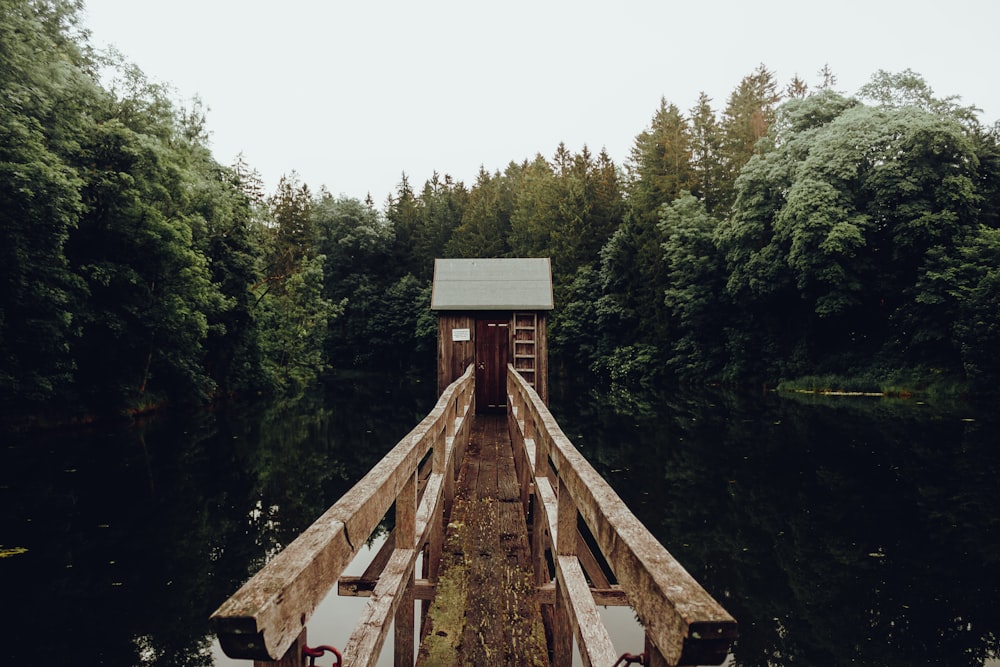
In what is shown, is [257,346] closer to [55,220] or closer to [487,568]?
[55,220]

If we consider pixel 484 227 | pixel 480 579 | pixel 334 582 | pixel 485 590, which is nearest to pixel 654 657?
pixel 334 582

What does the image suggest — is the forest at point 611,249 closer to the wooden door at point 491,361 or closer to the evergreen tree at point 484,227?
the evergreen tree at point 484,227

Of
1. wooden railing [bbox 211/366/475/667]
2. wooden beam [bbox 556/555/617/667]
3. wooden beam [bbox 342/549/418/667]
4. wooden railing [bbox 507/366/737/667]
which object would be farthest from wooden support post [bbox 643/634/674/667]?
wooden beam [bbox 342/549/418/667]

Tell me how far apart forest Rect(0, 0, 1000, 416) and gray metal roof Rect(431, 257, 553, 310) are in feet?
27.7

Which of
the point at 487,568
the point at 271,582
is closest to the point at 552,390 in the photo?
the point at 487,568

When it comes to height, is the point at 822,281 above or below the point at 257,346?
above

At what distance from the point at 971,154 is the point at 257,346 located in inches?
1115

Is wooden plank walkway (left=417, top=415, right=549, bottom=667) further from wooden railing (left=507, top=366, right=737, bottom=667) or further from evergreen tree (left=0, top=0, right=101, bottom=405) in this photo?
evergreen tree (left=0, top=0, right=101, bottom=405)

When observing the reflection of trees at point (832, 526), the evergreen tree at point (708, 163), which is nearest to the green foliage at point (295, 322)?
the reflection of trees at point (832, 526)

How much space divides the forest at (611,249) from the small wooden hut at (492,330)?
8709 mm

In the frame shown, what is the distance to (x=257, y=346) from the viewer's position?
2520 centimetres

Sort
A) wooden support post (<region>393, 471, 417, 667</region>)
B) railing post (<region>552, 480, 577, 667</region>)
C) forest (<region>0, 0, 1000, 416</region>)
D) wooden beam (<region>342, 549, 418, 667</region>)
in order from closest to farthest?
wooden beam (<region>342, 549, 418, 667</region>), railing post (<region>552, 480, 577, 667</region>), wooden support post (<region>393, 471, 417, 667</region>), forest (<region>0, 0, 1000, 416</region>)

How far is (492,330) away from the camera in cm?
1348

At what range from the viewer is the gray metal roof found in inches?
518
